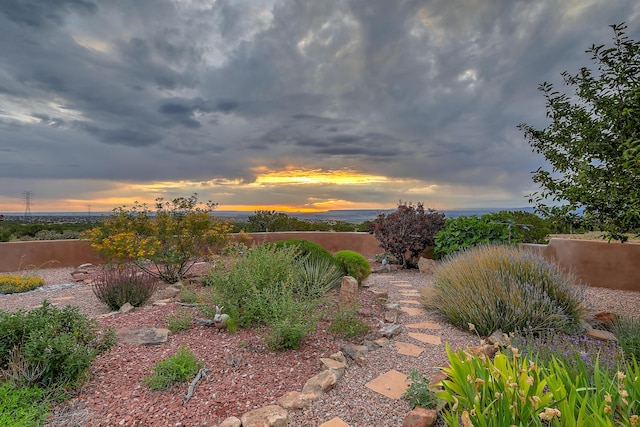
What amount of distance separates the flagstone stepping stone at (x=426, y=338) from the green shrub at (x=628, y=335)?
1.46 m

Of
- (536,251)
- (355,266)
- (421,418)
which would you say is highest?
(536,251)

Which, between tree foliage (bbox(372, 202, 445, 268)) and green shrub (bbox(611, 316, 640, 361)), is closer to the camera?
green shrub (bbox(611, 316, 640, 361))

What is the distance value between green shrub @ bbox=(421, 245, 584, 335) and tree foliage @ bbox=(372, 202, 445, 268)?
317 cm

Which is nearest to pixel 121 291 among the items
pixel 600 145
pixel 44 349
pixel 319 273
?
pixel 44 349

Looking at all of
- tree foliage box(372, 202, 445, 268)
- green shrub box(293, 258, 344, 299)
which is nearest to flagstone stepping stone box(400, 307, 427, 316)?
green shrub box(293, 258, 344, 299)

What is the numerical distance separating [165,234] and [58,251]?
450 centimetres

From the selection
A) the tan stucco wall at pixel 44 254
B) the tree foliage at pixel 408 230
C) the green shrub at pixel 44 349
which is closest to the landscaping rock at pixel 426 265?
the tree foliage at pixel 408 230

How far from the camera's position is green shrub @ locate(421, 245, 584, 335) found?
3262mm

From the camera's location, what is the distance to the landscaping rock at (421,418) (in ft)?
5.98

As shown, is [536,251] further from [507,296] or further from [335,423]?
[335,423]

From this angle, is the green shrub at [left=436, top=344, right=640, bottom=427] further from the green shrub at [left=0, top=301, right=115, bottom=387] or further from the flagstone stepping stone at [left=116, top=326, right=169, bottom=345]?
the flagstone stepping stone at [left=116, top=326, right=169, bottom=345]

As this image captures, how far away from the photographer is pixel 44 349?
7.72 ft

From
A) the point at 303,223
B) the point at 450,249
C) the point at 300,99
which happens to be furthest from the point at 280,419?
the point at 303,223

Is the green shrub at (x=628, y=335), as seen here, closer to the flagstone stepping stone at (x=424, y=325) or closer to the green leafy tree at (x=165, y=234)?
the flagstone stepping stone at (x=424, y=325)
